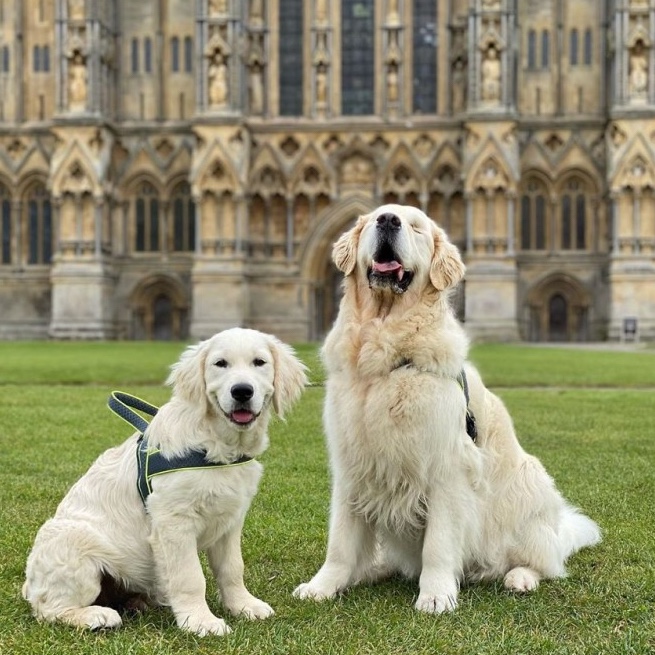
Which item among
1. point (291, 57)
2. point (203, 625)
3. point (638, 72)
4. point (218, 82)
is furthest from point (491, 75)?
point (203, 625)

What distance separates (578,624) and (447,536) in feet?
2.64

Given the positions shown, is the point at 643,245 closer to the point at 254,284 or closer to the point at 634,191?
the point at 634,191

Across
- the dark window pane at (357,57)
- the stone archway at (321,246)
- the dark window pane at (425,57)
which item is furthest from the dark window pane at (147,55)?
the dark window pane at (425,57)

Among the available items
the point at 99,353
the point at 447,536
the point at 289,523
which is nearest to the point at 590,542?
the point at 447,536

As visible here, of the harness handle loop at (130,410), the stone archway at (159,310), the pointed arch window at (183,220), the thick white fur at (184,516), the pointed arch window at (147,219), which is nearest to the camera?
the thick white fur at (184,516)

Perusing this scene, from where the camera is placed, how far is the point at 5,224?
41.6 m

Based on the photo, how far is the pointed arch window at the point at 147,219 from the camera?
132 ft

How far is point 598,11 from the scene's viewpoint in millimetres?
38688

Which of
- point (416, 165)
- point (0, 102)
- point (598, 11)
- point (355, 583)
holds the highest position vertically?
point (598, 11)

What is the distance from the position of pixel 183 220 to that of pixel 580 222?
15.8m

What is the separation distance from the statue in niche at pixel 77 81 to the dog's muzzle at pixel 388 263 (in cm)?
3538

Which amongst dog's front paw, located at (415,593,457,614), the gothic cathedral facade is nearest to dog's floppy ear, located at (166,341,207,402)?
dog's front paw, located at (415,593,457,614)

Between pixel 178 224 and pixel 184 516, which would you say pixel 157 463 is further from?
pixel 178 224

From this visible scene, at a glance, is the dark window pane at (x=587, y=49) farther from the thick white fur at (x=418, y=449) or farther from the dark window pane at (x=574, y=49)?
the thick white fur at (x=418, y=449)
